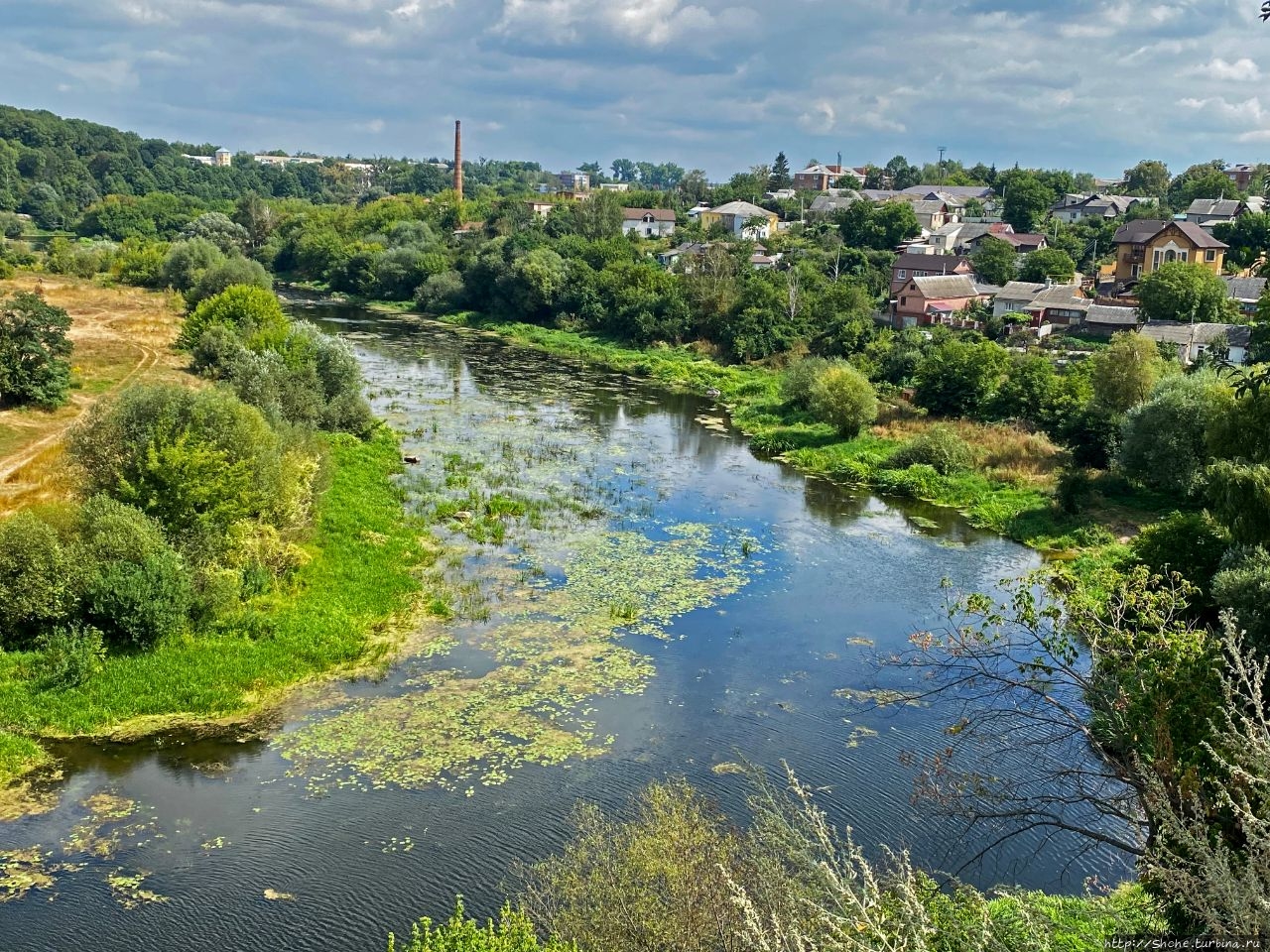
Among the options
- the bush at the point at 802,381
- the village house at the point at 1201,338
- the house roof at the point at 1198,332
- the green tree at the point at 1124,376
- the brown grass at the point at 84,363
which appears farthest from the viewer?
the house roof at the point at 1198,332

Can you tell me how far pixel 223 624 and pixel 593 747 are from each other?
25.8 ft

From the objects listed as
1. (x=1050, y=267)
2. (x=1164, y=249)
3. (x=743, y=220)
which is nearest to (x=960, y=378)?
(x=1050, y=267)

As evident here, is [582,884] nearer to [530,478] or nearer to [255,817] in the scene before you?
[255,817]

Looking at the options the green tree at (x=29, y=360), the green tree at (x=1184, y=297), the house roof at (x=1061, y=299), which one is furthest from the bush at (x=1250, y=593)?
the house roof at (x=1061, y=299)

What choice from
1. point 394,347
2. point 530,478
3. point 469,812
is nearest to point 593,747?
point 469,812

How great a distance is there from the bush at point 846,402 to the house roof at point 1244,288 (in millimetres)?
25676

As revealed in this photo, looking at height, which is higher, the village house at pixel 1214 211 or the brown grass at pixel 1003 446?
the village house at pixel 1214 211

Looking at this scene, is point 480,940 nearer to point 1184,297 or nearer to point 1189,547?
point 1189,547

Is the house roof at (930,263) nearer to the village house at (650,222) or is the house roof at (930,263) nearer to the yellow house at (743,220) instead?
the yellow house at (743,220)

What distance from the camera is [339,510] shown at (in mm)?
25719

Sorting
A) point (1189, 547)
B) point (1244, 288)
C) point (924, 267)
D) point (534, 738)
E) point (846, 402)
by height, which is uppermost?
point (924, 267)

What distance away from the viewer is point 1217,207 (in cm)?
7175

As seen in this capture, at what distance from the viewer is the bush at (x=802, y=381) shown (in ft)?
135

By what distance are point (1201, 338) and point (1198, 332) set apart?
0.59 meters
